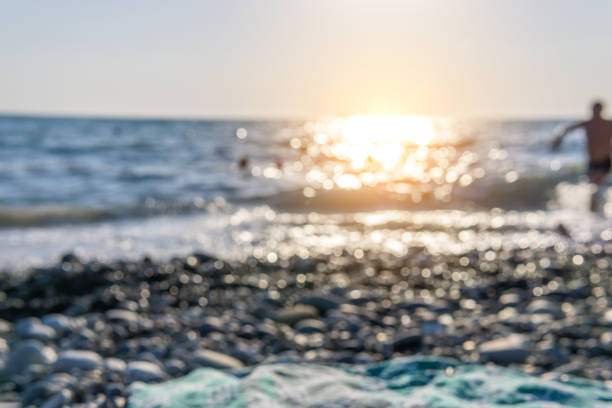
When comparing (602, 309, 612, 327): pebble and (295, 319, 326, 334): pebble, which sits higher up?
(602, 309, 612, 327): pebble

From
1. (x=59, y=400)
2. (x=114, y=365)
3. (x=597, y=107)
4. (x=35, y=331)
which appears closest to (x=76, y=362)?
(x=114, y=365)

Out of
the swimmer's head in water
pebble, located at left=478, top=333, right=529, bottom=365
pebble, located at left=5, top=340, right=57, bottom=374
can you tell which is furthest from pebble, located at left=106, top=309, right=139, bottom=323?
the swimmer's head in water

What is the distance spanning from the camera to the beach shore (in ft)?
14.4

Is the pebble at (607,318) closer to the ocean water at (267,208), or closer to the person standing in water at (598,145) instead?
the ocean water at (267,208)

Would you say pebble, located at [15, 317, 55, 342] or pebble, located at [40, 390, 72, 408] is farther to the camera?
pebble, located at [15, 317, 55, 342]

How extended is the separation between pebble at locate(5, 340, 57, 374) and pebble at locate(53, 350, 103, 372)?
0.17 meters

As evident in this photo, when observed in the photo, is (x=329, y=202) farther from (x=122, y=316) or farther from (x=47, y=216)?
(x=122, y=316)

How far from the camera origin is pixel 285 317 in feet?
18.4

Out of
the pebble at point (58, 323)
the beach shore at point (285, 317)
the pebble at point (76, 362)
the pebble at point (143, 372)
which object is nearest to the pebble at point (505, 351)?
the beach shore at point (285, 317)

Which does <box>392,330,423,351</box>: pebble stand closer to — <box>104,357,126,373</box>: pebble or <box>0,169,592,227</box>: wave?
<box>104,357,126,373</box>: pebble

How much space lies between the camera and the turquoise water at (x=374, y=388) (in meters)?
3.54

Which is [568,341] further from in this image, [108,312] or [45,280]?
[45,280]

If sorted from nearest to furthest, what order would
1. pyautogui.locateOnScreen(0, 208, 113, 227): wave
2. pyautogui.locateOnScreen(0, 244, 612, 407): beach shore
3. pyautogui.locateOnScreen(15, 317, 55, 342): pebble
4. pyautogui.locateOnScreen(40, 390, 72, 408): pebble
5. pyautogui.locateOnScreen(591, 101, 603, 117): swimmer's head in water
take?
1. pyautogui.locateOnScreen(40, 390, 72, 408): pebble
2. pyautogui.locateOnScreen(0, 244, 612, 407): beach shore
3. pyautogui.locateOnScreen(15, 317, 55, 342): pebble
4. pyautogui.locateOnScreen(591, 101, 603, 117): swimmer's head in water
5. pyautogui.locateOnScreen(0, 208, 113, 227): wave

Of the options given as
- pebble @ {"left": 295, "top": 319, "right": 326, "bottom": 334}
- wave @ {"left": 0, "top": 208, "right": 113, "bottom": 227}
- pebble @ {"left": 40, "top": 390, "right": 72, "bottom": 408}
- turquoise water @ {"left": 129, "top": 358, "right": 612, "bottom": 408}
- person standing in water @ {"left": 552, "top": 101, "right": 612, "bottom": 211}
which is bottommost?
pebble @ {"left": 40, "top": 390, "right": 72, "bottom": 408}
